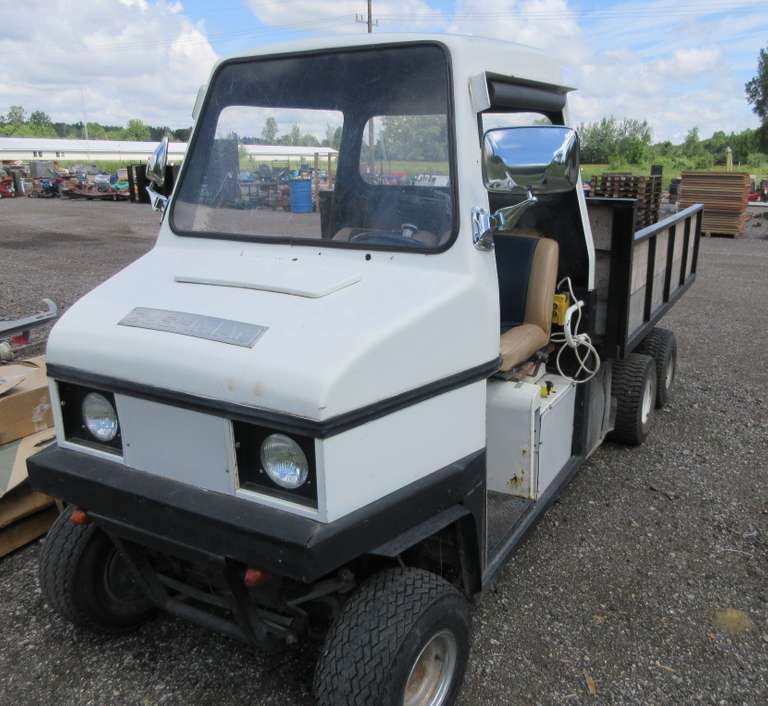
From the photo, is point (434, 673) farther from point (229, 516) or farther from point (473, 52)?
point (473, 52)

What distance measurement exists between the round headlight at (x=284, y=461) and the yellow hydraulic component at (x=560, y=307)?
77.1 inches

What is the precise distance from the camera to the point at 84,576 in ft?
9.51

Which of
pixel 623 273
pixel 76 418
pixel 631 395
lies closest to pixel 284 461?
pixel 76 418

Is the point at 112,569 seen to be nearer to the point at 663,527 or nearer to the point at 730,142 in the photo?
the point at 663,527

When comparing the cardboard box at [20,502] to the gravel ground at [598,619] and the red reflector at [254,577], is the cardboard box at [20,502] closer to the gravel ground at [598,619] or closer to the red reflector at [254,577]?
the gravel ground at [598,619]

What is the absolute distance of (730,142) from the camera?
223 ft

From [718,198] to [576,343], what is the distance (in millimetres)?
14856

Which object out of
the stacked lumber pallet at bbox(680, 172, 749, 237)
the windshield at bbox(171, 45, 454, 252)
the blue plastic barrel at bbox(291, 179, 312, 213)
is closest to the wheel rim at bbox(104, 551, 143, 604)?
the windshield at bbox(171, 45, 454, 252)

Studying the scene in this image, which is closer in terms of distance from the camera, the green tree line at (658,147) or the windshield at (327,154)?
the windshield at (327,154)

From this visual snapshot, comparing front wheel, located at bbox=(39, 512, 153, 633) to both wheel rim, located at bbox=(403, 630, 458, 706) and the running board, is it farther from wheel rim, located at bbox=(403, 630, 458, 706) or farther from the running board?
the running board

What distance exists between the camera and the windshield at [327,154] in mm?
2715

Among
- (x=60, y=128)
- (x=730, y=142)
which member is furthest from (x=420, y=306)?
(x=60, y=128)

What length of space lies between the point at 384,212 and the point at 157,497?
Result: 135 cm

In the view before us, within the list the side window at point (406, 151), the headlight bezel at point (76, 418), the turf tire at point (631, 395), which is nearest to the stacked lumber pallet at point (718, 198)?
the turf tire at point (631, 395)
